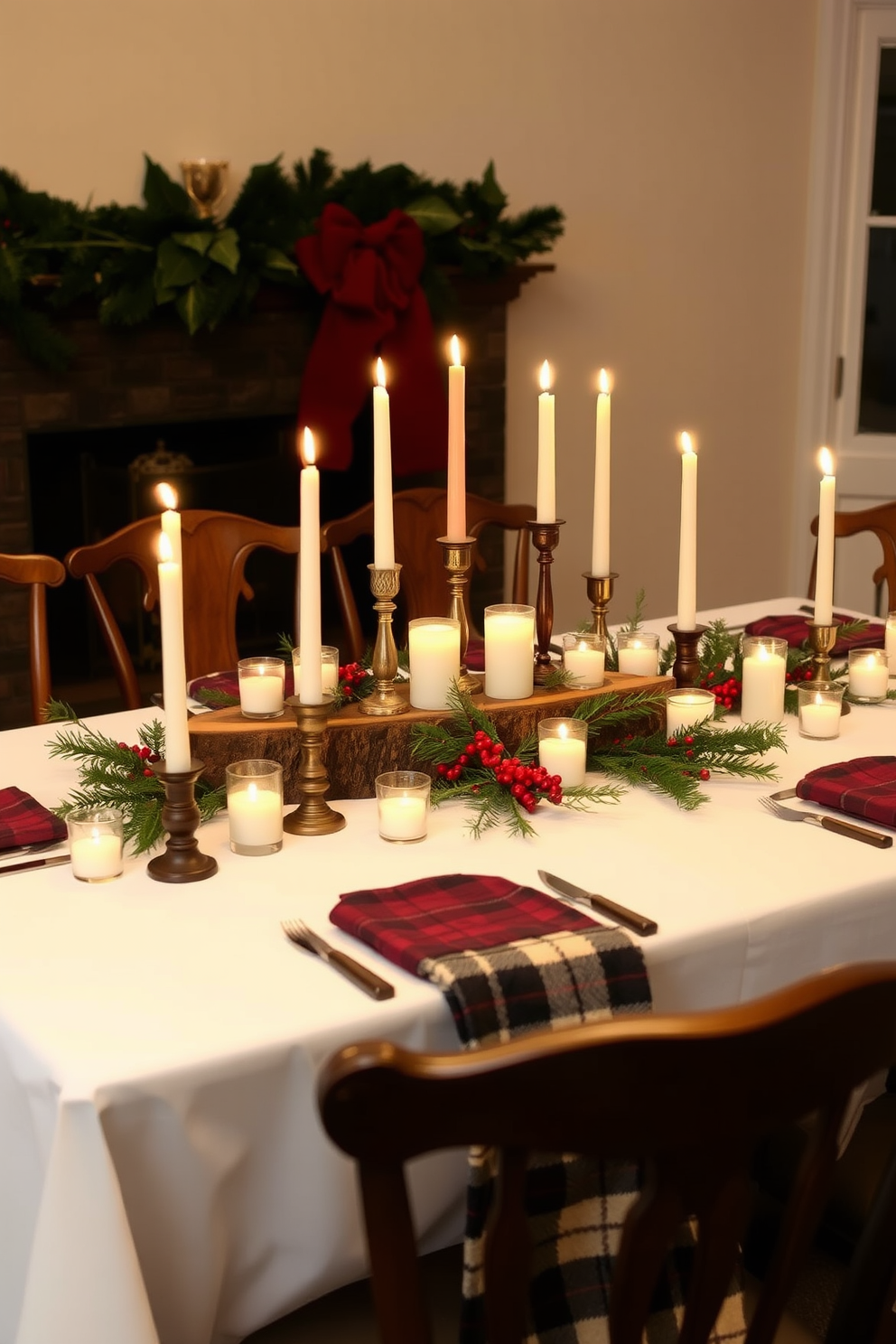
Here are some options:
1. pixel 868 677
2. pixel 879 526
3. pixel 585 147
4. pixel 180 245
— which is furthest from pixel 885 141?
pixel 868 677

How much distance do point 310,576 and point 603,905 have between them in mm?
390

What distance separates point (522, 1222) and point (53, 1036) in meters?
0.41

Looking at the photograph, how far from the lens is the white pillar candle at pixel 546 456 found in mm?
1545

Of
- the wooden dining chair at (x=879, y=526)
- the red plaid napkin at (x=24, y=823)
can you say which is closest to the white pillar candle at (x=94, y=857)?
the red plaid napkin at (x=24, y=823)

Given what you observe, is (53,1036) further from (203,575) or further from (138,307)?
(138,307)

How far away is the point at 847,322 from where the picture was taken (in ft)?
14.0

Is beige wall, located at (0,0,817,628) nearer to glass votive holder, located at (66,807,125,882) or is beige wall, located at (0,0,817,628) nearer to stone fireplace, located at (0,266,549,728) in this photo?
stone fireplace, located at (0,266,549,728)

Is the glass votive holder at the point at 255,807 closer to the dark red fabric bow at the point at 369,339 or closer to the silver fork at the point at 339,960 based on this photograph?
the silver fork at the point at 339,960

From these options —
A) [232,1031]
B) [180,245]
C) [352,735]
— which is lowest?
[232,1031]

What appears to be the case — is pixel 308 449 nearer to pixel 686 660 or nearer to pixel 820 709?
pixel 686 660

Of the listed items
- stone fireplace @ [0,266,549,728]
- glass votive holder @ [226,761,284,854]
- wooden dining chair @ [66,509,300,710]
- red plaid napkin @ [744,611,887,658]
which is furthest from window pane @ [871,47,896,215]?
glass votive holder @ [226,761,284,854]

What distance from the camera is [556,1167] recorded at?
3.39 ft

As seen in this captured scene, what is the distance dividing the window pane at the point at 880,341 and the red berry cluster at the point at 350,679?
314 centimetres

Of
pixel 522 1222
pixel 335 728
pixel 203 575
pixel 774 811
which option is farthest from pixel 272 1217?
pixel 203 575
